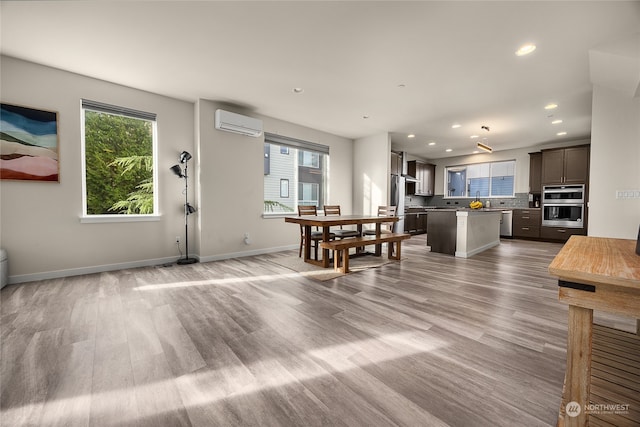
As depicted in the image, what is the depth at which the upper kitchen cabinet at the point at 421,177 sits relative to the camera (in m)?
8.28

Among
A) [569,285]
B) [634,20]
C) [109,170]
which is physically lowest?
[569,285]

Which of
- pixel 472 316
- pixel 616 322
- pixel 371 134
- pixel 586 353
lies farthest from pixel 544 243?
pixel 586 353

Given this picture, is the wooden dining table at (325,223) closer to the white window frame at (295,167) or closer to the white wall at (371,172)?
the white window frame at (295,167)

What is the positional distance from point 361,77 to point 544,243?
6.53 meters

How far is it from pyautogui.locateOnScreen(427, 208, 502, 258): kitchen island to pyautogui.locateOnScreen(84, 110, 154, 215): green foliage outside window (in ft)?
16.6

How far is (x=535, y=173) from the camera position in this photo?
7141mm

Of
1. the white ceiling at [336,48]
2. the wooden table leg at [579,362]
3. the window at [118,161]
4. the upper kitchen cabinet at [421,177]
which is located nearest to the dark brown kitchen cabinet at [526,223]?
the upper kitchen cabinet at [421,177]

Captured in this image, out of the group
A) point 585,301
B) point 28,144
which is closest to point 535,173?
point 585,301

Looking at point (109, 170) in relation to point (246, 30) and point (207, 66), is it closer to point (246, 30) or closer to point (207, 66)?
point (207, 66)

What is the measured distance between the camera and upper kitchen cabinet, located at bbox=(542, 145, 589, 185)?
242 inches

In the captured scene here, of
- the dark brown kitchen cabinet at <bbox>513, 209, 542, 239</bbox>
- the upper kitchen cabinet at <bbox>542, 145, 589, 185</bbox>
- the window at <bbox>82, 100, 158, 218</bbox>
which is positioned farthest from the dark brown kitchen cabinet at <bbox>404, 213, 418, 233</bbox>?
the window at <bbox>82, 100, 158, 218</bbox>

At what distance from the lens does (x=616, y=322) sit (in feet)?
6.70

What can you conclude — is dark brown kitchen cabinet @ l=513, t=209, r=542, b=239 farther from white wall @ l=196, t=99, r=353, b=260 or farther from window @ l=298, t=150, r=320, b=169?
white wall @ l=196, t=99, r=353, b=260

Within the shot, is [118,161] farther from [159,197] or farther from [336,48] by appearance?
[336,48]
